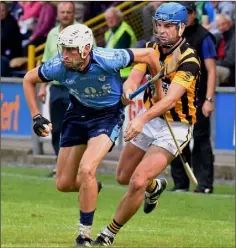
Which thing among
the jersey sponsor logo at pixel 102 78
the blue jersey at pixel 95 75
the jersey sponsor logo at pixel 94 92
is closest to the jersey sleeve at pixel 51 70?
the blue jersey at pixel 95 75

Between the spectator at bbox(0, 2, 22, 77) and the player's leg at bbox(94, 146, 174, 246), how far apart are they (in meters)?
10.4

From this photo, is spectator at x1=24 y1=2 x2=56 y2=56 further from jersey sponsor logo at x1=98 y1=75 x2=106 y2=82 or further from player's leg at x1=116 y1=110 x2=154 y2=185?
jersey sponsor logo at x1=98 y1=75 x2=106 y2=82

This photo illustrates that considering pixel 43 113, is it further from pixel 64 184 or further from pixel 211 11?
pixel 64 184

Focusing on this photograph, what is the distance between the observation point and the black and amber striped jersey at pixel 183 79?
35.5 ft

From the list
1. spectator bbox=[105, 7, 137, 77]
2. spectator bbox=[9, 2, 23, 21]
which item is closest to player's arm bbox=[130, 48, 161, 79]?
spectator bbox=[105, 7, 137, 77]

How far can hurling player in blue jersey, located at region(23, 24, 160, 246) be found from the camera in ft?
34.0

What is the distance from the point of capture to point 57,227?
11.9 meters

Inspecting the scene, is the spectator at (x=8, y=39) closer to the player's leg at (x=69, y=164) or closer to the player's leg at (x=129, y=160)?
the player's leg at (x=129, y=160)

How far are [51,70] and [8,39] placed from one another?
1055 centimetres

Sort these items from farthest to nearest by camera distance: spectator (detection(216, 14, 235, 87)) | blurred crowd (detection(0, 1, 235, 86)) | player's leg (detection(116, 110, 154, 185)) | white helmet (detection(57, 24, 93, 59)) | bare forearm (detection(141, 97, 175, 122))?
blurred crowd (detection(0, 1, 235, 86)) < spectator (detection(216, 14, 235, 87)) < player's leg (detection(116, 110, 154, 185)) < bare forearm (detection(141, 97, 175, 122)) < white helmet (detection(57, 24, 93, 59))

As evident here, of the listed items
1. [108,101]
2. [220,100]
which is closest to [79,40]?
[108,101]

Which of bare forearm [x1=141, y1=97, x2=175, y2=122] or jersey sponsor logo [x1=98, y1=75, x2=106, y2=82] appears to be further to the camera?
jersey sponsor logo [x1=98, y1=75, x2=106, y2=82]

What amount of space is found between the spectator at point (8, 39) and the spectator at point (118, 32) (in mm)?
2682

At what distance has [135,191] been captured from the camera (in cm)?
1062
